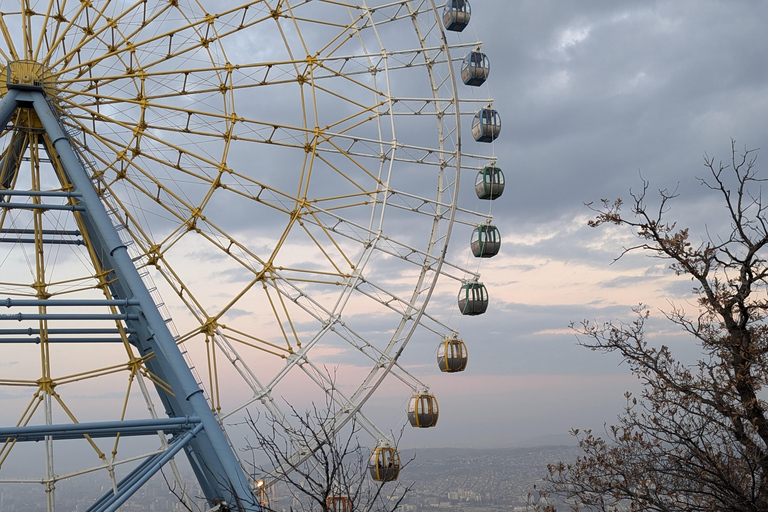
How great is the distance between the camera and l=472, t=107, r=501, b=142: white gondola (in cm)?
2977

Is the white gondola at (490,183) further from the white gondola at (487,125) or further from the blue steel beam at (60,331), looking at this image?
the blue steel beam at (60,331)

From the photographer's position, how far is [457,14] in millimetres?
30453

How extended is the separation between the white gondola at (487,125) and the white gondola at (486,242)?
11.0ft

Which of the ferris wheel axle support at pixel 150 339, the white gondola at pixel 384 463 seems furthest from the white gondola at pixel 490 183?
the ferris wheel axle support at pixel 150 339

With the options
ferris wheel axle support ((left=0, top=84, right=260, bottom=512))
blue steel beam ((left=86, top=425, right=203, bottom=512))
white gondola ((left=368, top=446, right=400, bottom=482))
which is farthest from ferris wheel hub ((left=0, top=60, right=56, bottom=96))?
white gondola ((left=368, top=446, right=400, bottom=482))

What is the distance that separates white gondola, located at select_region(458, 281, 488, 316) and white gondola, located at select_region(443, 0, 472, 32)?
9.58m

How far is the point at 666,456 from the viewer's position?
13.7 meters

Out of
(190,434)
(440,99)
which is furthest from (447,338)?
(190,434)

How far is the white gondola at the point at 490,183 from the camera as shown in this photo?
95.3ft

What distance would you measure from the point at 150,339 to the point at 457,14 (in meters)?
16.8

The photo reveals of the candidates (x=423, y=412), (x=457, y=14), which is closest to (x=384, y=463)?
(x=423, y=412)

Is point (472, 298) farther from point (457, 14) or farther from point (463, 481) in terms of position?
point (463, 481)

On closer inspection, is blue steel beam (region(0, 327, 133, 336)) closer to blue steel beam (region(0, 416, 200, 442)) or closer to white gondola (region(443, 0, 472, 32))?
blue steel beam (region(0, 416, 200, 442))

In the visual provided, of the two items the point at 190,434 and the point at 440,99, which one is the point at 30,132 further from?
the point at 440,99
